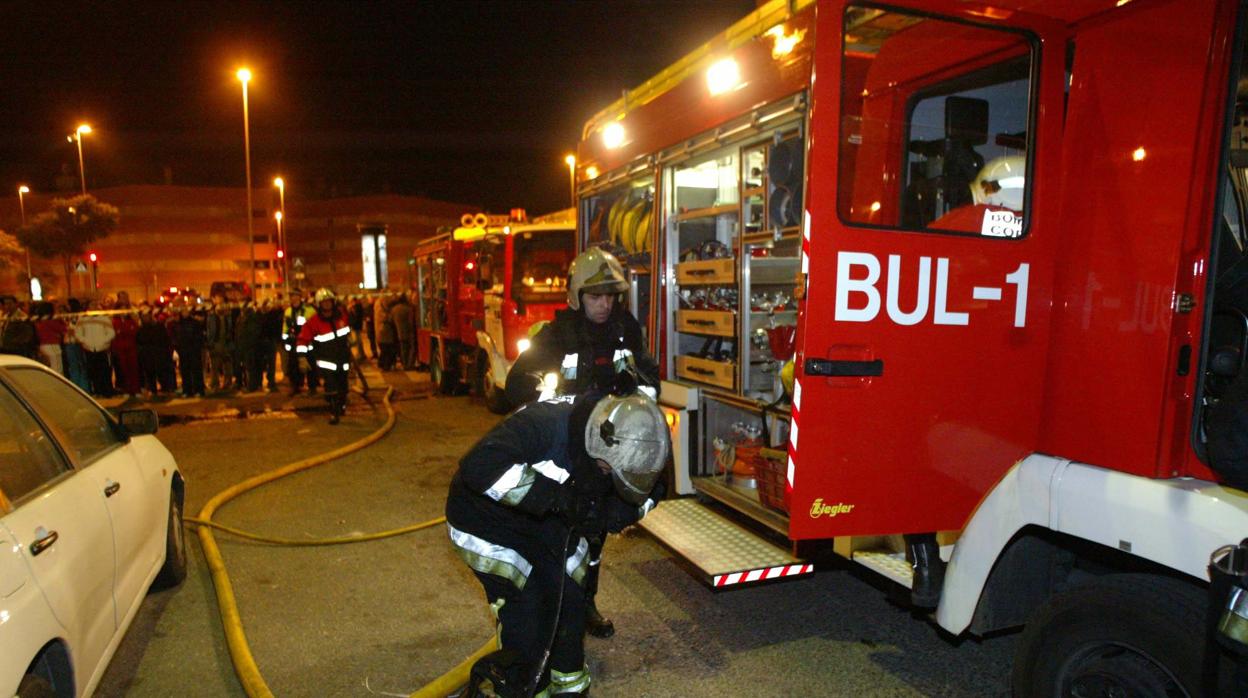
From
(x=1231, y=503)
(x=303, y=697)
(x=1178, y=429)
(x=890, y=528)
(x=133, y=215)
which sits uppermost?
(x=133, y=215)

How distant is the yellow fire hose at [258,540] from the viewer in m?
3.17

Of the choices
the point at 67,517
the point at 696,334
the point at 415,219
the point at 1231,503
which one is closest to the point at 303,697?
the point at 67,517

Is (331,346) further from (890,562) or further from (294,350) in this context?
(890,562)

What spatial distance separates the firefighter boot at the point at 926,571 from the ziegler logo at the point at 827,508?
44 cm

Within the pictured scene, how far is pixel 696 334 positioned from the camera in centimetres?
496

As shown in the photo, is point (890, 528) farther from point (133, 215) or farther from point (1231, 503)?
point (133, 215)

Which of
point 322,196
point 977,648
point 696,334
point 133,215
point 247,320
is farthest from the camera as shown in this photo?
point 322,196

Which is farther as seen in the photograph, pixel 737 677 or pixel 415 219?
pixel 415 219

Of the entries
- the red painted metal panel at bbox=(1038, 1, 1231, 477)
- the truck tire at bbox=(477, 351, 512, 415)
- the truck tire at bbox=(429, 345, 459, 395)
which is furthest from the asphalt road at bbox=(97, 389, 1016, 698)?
the truck tire at bbox=(429, 345, 459, 395)

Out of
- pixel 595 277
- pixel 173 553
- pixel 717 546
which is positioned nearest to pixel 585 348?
pixel 595 277

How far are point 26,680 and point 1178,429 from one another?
3.58 metres

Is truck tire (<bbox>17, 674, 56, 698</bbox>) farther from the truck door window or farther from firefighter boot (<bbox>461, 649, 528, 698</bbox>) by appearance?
the truck door window

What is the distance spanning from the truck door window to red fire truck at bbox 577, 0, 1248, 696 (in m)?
0.01

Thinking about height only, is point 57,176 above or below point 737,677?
above
